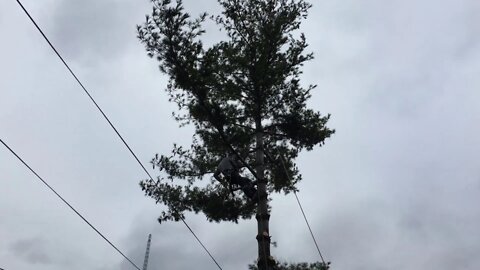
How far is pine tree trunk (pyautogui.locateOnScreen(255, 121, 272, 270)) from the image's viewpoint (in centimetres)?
909

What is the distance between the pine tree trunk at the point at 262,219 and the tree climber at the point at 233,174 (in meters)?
0.23

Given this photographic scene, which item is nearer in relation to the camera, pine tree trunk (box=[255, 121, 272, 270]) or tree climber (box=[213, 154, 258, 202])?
pine tree trunk (box=[255, 121, 272, 270])

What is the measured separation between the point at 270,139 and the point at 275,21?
10.1 feet

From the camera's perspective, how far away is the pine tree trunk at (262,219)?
909 centimetres

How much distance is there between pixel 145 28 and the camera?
911 cm

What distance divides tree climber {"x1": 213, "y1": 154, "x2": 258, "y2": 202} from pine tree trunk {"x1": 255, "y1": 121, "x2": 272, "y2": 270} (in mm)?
227

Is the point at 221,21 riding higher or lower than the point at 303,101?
higher

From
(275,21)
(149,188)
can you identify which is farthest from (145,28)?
(149,188)

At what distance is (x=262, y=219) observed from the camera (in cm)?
964

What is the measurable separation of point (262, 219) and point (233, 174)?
1.16 m

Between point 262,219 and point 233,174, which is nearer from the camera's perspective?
point 262,219

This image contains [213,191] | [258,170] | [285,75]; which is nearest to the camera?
[258,170]

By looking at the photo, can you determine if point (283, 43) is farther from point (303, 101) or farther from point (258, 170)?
point (258, 170)

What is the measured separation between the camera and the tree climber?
9.86 m
